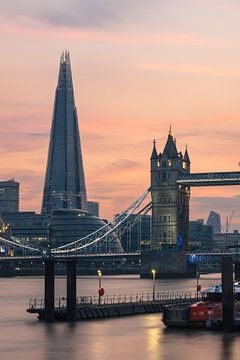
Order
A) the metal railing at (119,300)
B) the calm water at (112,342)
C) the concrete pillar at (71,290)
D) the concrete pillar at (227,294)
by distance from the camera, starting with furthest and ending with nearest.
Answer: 1. the metal railing at (119,300)
2. the concrete pillar at (71,290)
3. the concrete pillar at (227,294)
4. the calm water at (112,342)

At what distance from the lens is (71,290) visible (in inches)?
3839

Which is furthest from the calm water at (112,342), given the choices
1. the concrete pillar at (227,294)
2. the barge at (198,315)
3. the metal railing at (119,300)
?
the metal railing at (119,300)

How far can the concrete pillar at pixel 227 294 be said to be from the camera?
8712 cm

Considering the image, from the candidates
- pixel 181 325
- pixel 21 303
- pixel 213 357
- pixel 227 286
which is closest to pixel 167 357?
pixel 213 357

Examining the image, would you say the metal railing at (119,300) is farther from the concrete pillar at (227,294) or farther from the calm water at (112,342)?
the concrete pillar at (227,294)

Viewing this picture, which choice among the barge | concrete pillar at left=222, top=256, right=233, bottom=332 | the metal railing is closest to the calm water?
concrete pillar at left=222, top=256, right=233, bottom=332

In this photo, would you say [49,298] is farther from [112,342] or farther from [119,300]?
[119,300]

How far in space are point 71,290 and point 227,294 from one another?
17610 millimetres

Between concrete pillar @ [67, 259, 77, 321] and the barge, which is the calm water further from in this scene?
the barge

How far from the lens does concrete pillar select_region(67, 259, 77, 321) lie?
320 feet

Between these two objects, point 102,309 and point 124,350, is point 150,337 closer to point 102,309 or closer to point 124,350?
point 124,350

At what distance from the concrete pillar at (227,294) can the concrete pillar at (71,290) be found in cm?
1633

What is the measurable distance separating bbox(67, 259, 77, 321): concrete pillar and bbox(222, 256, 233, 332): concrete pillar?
53.6 ft

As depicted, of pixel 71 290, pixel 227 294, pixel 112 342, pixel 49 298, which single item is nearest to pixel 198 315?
pixel 227 294
